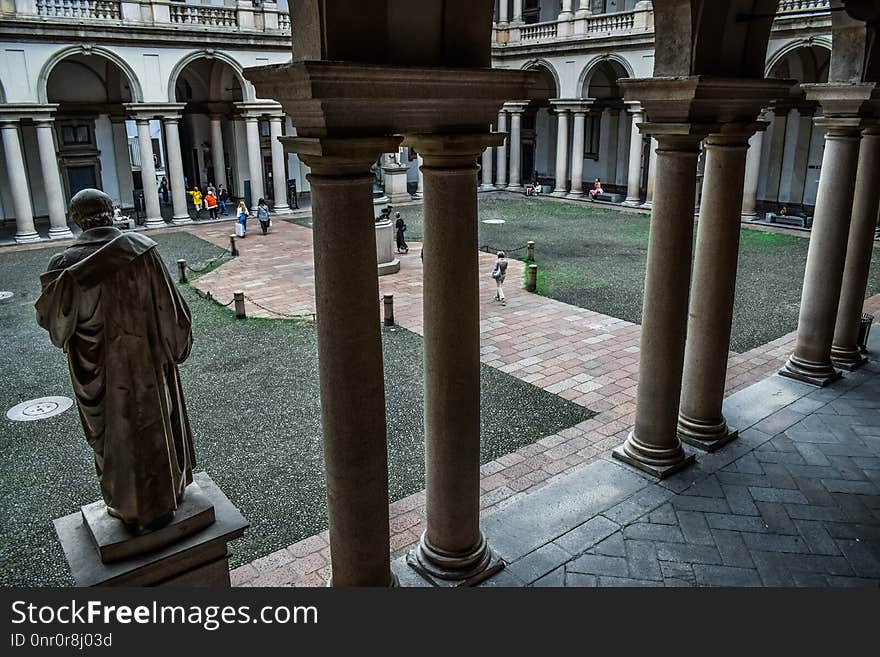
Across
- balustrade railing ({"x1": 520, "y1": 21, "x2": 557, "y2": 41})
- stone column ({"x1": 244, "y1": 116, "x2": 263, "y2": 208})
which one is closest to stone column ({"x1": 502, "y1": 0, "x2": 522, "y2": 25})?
balustrade railing ({"x1": 520, "y1": 21, "x2": 557, "y2": 41})

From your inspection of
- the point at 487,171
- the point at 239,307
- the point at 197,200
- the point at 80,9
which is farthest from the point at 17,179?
the point at 487,171

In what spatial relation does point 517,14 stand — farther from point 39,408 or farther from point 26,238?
point 39,408

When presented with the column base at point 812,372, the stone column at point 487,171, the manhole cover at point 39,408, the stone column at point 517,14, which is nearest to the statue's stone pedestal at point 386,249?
the manhole cover at point 39,408

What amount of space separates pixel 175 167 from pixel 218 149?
16.8 feet

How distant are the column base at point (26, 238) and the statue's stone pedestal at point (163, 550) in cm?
2064

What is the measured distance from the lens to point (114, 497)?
12.9 ft

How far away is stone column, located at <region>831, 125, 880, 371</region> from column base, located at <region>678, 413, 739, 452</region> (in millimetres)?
3181

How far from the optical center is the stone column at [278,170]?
26.2m

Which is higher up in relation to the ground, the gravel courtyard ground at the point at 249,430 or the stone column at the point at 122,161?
the stone column at the point at 122,161

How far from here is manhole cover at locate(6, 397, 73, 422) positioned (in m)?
9.65

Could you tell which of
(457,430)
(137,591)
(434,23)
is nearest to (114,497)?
(137,591)

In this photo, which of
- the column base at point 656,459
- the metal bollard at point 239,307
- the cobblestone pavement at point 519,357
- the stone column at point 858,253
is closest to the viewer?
the cobblestone pavement at point 519,357

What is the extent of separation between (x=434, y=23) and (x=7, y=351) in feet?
36.9

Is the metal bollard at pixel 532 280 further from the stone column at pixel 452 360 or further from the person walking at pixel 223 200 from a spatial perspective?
A: the person walking at pixel 223 200
